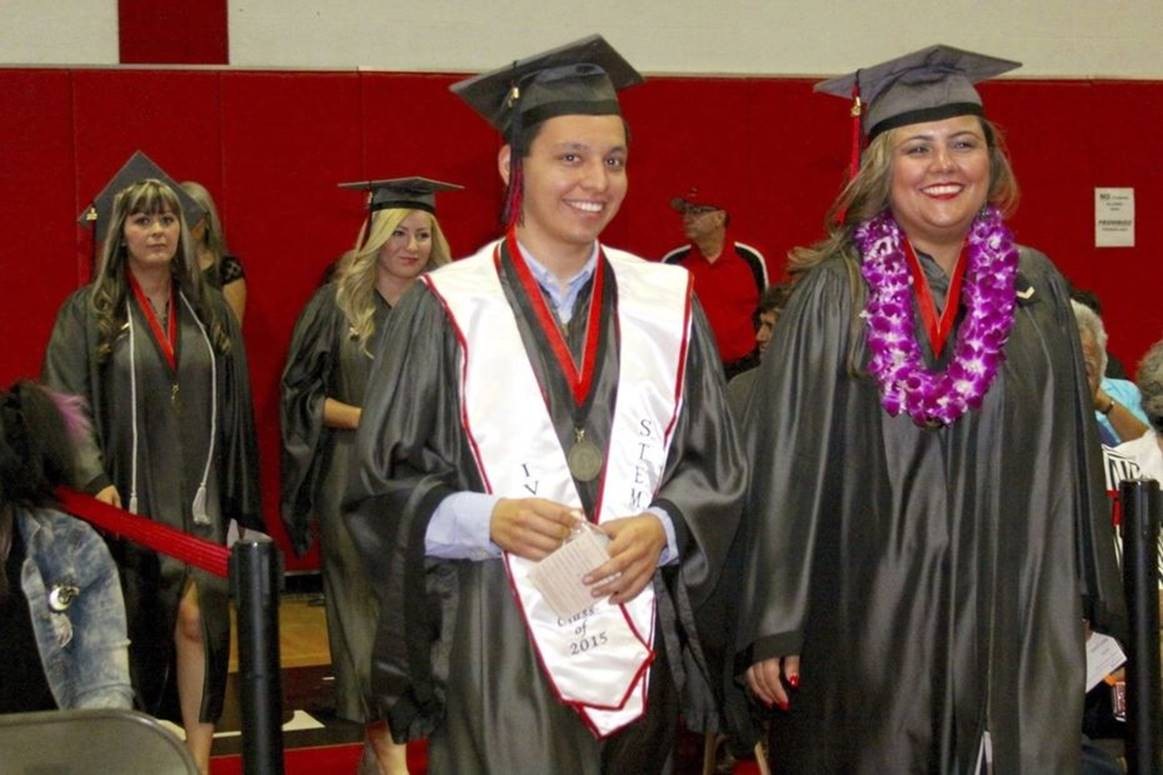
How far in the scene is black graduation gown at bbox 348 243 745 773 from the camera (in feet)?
9.61

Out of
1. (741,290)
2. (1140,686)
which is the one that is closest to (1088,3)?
(741,290)

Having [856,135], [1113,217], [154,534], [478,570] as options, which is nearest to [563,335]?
[478,570]

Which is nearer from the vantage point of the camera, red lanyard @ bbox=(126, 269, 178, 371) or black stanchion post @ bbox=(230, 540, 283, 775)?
black stanchion post @ bbox=(230, 540, 283, 775)

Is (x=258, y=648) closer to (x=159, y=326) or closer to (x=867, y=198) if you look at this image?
(x=867, y=198)

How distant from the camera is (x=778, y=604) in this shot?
321 cm

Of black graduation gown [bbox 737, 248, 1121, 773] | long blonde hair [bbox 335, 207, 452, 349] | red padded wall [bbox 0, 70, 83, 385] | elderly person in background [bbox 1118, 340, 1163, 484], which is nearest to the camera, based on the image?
black graduation gown [bbox 737, 248, 1121, 773]

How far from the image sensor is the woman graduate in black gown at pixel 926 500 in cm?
322

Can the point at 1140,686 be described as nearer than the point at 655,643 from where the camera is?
No

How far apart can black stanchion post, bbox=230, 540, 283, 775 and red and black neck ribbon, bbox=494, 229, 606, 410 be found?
602 mm

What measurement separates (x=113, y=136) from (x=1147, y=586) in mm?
6298

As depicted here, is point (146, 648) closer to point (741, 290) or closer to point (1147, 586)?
point (1147, 586)

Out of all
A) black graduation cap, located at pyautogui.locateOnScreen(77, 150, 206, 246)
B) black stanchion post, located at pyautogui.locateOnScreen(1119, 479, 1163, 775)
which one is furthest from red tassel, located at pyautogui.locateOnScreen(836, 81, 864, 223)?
black graduation cap, located at pyautogui.locateOnScreen(77, 150, 206, 246)

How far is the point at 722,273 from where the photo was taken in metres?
9.06

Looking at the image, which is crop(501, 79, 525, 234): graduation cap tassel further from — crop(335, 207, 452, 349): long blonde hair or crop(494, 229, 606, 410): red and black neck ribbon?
crop(335, 207, 452, 349): long blonde hair
